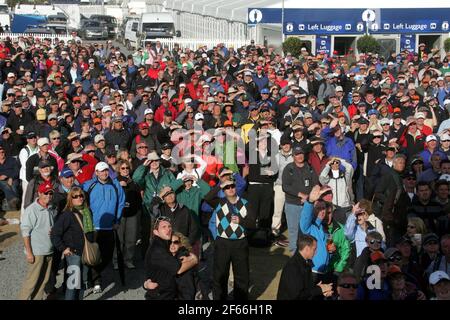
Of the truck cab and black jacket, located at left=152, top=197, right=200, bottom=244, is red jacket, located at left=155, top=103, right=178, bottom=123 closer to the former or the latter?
black jacket, located at left=152, top=197, right=200, bottom=244

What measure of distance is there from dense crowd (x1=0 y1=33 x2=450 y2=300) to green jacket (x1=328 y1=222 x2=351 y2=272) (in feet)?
0.06

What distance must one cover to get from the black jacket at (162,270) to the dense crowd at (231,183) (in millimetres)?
12

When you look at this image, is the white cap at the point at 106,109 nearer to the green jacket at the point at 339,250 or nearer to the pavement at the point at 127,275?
the pavement at the point at 127,275

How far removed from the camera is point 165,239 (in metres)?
8.48

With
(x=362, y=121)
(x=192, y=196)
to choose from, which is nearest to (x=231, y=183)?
(x=192, y=196)

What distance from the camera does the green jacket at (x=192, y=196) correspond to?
1094 cm

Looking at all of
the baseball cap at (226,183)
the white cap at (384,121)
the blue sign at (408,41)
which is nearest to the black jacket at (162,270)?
the baseball cap at (226,183)

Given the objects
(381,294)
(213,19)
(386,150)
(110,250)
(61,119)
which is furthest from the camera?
(213,19)

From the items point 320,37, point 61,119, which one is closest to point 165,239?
point 61,119

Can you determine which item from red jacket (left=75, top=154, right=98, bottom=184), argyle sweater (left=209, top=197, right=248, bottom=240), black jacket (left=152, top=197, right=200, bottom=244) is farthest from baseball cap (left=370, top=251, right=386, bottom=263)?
red jacket (left=75, top=154, right=98, bottom=184)

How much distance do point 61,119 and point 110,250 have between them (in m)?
6.16
